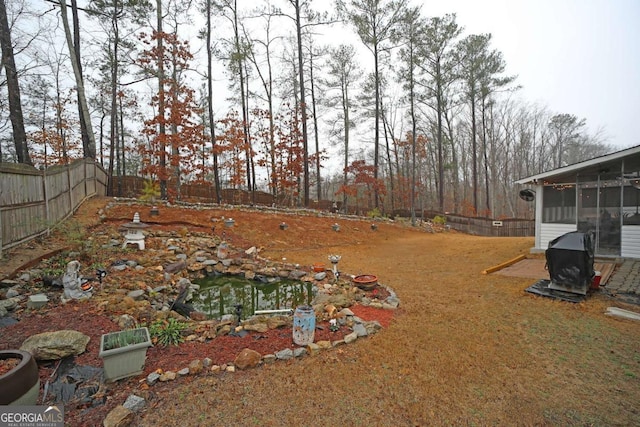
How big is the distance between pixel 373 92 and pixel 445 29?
513 cm

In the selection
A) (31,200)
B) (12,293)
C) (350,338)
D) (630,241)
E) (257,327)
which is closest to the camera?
(350,338)

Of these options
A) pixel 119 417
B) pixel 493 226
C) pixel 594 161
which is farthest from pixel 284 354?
pixel 493 226

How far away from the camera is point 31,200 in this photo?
5.37 metres

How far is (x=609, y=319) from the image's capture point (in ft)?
13.5

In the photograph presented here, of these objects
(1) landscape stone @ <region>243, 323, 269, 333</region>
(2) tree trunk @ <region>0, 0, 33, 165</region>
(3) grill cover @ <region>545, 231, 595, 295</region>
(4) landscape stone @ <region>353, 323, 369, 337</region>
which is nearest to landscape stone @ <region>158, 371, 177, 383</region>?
(1) landscape stone @ <region>243, 323, 269, 333</region>

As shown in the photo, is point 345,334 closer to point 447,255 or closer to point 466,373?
point 466,373

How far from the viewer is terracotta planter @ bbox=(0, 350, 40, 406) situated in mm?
1918

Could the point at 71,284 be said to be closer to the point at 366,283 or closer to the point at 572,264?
the point at 366,283

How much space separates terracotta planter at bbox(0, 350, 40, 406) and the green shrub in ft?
3.83

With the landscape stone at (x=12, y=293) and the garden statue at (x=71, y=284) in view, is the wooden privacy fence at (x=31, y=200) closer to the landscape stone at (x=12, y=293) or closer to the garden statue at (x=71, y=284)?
the landscape stone at (x=12, y=293)

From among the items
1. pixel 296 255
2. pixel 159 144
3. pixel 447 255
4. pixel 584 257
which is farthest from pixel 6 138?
pixel 584 257

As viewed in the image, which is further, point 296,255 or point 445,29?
point 445,29

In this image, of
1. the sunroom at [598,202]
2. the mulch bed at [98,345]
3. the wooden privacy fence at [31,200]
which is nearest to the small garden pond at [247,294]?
the mulch bed at [98,345]

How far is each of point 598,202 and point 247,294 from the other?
30.0 feet
